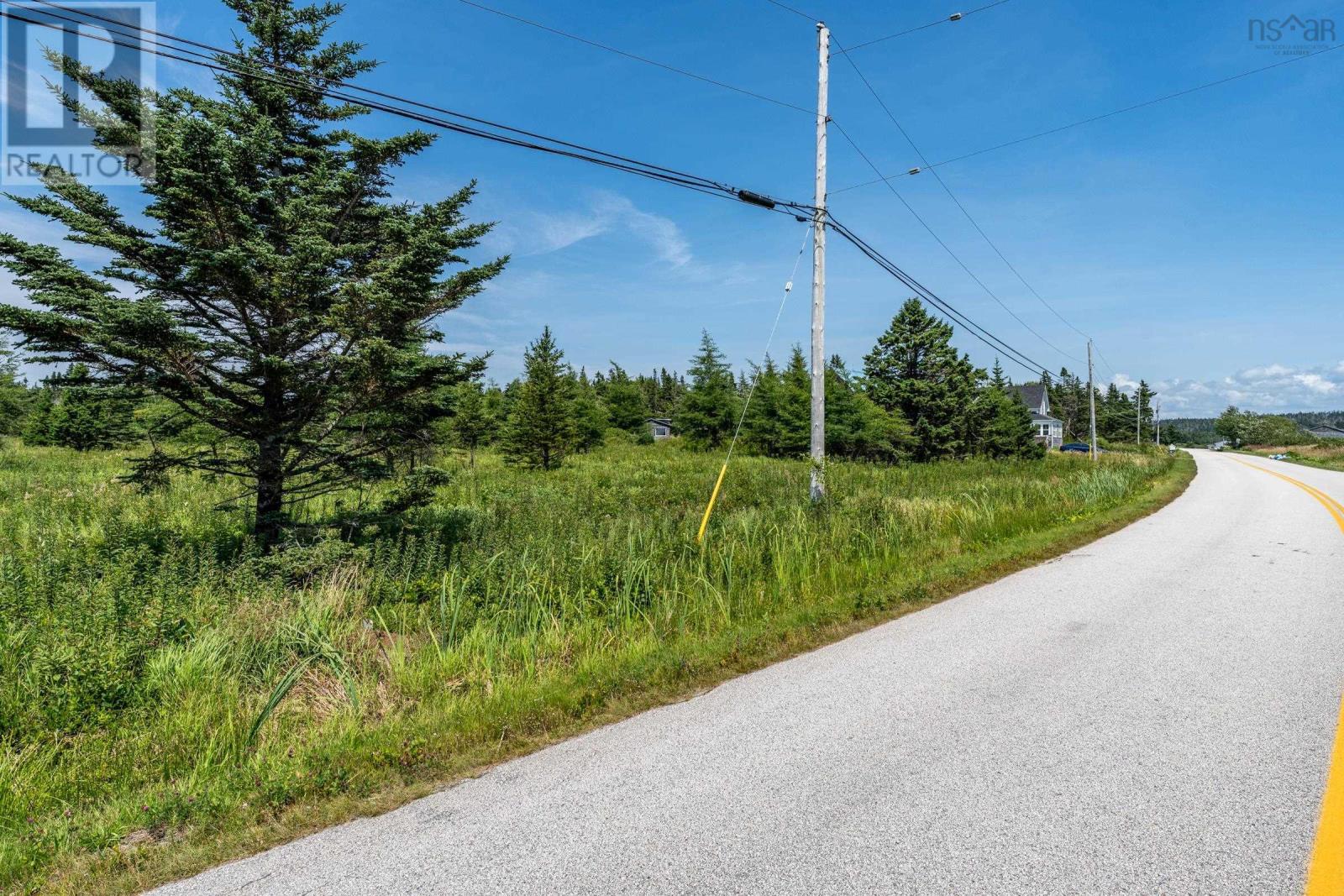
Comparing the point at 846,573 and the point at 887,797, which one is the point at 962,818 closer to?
the point at 887,797

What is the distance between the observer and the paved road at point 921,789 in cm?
239

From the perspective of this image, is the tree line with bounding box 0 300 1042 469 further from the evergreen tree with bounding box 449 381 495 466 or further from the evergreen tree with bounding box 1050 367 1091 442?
the evergreen tree with bounding box 1050 367 1091 442

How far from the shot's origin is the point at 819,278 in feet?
35.6

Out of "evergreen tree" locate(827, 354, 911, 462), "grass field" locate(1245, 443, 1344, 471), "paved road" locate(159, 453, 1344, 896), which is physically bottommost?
"paved road" locate(159, 453, 1344, 896)

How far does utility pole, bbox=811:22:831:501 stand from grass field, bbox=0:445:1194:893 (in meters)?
0.87

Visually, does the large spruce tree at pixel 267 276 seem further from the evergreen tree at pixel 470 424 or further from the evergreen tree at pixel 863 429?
the evergreen tree at pixel 863 429

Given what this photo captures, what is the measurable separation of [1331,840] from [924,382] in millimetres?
37602

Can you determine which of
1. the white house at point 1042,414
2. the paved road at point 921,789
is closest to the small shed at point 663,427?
the white house at point 1042,414

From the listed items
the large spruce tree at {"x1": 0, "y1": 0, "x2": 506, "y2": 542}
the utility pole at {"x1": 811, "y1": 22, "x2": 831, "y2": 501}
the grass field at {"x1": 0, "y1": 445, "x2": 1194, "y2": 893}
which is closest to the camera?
the grass field at {"x1": 0, "y1": 445, "x2": 1194, "y2": 893}

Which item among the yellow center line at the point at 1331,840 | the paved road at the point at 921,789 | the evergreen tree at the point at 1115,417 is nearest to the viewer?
the yellow center line at the point at 1331,840

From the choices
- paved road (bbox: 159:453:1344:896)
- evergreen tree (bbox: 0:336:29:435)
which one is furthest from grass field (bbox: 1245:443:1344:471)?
evergreen tree (bbox: 0:336:29:435)

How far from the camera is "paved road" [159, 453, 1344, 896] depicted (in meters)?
2.39

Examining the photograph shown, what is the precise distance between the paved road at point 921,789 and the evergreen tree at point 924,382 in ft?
111

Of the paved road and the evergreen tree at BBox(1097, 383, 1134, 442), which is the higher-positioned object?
the evergreen tree at BBox(1097, 383, 1134, 442)
